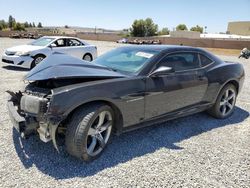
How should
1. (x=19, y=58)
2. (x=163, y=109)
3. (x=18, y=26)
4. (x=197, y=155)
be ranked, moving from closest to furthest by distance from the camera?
(x=197, y=155)
(x=163, y=109)
(x=19, y=58)
(x=18, y=26)

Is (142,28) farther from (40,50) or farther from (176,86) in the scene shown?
(176,86)

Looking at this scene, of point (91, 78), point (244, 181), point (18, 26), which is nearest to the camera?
point (244, 181)

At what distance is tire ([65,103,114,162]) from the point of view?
2.93 meters

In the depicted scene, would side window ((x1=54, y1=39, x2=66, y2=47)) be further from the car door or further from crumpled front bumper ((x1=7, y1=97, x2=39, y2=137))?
crumpled front bumper ((x1=7, y1=97, x2=39, y2=137))

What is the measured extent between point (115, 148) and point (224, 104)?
2.63 m

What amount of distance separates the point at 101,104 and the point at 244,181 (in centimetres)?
193

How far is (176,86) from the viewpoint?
13.0 ft

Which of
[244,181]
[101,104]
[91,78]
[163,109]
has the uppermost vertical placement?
[91,78]

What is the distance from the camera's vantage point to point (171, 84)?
12.8 ft

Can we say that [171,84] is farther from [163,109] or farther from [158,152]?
[158,152]

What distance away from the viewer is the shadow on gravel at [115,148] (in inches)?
118

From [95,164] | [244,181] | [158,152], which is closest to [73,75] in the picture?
[95,164]

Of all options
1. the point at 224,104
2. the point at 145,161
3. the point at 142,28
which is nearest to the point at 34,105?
the point at 145,161

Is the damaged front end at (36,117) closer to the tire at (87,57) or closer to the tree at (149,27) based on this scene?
the tire at (87,57)
